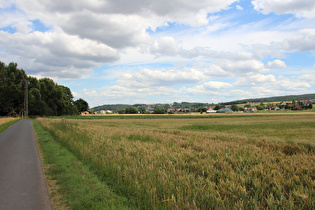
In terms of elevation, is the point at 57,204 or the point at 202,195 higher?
the point at 202,195

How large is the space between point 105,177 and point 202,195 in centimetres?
386

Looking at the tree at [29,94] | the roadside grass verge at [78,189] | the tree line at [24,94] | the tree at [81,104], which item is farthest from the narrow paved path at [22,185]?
the tree at [81,104]

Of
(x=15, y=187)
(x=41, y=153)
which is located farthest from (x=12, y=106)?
(x=15, y=187)

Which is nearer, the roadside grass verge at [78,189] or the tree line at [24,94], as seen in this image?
the roadside grass verge at [78,189]

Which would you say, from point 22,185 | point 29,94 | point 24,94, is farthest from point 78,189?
point 29,94

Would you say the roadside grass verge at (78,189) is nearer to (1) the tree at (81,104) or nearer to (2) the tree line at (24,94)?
(2) the tree line at (24,94)

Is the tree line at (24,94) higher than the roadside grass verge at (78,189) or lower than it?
higher

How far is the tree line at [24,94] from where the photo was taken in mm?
70250

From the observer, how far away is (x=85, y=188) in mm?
6113

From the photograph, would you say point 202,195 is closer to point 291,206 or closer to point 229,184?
point 229,184

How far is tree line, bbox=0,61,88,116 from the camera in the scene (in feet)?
230

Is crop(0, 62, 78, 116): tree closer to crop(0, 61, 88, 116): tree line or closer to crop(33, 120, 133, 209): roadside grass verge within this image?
crop(0, 61, 88, 116): tree line

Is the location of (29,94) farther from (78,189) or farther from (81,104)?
(78,189)

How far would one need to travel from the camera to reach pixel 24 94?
72062mm
